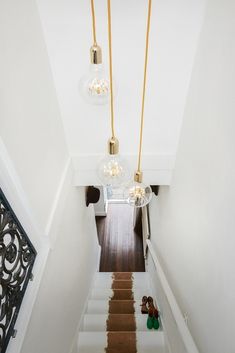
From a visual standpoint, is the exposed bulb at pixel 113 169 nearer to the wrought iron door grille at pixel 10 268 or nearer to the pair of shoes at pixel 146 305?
the wrought iron door grille at pixel 10 268

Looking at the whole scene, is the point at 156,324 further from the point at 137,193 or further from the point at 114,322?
the point at 137,193

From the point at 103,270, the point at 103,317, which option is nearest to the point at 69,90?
the point at 103,317

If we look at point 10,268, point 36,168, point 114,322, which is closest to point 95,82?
point 36,168

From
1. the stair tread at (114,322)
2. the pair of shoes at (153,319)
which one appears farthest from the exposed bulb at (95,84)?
the stair tread at (114,322)

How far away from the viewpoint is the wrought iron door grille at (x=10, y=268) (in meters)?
1.31

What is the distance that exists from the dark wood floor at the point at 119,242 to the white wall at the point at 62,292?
2.32 meters

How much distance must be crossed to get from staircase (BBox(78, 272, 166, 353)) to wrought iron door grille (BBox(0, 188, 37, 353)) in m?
2.19

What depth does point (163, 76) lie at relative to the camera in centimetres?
218

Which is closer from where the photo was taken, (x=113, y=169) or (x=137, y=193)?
(x=113, y=169)

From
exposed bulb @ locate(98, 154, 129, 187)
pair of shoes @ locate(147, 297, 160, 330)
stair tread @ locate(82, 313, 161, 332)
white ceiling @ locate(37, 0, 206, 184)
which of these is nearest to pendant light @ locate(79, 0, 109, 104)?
exposed bulb @ locate(98, 154, 129, 187)

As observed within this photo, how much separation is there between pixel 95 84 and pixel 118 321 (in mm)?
3503

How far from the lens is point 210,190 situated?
1.60 m

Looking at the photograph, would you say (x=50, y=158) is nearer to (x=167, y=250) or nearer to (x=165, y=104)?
(x=165, y=104)

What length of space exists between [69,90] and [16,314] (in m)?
1.88
